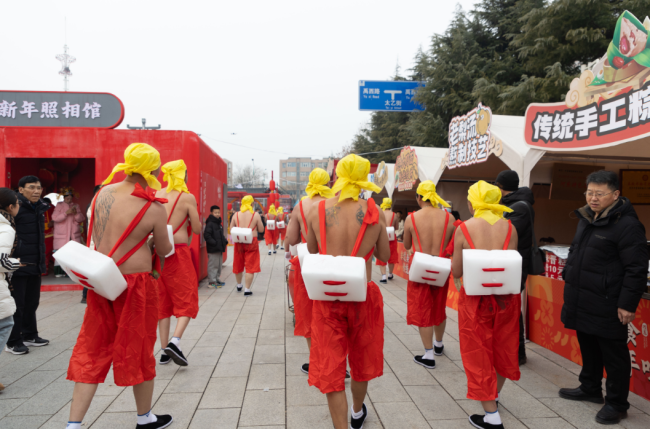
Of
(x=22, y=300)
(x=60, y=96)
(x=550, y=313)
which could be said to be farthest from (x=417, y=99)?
(x=22, y=300)

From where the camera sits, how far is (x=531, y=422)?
3.07 metres

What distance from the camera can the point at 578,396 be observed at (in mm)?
3445

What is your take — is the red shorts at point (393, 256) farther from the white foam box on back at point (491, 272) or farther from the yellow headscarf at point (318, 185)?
the white foam box on back at point (491, 272)

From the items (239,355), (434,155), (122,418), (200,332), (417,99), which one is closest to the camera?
(122,418)

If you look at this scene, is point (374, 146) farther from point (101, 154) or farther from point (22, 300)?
point (22, 300)

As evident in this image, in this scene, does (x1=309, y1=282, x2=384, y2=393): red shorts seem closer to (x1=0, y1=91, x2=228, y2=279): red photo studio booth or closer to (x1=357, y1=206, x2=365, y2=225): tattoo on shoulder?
(x1=357, y1=206, x2=365, y2=225): tattoo on shoulder

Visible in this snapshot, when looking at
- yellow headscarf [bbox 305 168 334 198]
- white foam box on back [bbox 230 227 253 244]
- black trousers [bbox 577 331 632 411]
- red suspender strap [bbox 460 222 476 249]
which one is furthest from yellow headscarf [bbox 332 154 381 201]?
white foam box on back [bbox 230 227 253 244]

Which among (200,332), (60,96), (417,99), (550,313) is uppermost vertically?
(417,99)

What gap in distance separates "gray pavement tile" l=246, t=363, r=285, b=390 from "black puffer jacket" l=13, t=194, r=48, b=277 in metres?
2.71

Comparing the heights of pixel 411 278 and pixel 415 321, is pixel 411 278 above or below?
above

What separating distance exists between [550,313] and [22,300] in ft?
18.9

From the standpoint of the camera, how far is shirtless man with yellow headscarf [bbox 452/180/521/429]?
9.68 ft

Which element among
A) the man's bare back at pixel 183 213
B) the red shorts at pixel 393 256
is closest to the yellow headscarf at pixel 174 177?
the man's bare back at pixel 183 213

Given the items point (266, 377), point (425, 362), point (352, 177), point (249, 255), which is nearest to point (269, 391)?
point (266, 377)
